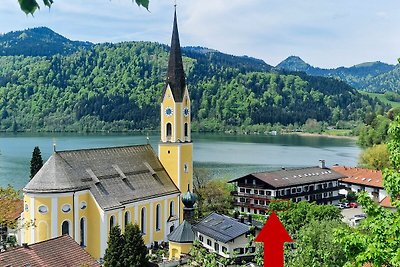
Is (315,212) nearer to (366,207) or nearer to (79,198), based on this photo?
(79,198)

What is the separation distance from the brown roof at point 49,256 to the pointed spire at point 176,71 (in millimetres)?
17371

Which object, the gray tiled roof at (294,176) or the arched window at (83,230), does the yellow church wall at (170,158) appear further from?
the gray tiled roof at (294,176)

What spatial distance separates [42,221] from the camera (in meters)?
26.2

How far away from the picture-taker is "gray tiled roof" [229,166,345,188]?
42625 mm

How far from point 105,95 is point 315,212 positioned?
554 feet

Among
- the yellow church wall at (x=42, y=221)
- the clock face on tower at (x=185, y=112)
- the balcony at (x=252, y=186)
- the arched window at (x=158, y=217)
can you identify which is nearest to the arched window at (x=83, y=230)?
the yellow church wall at (x=42, y=221)

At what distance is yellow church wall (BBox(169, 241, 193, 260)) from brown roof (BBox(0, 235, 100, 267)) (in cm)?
1121

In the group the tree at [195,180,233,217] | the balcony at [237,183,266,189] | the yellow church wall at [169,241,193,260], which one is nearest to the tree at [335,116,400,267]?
the yellow church wall at [169,241,193,260]

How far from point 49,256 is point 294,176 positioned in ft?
102

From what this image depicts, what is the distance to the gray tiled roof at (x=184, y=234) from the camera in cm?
2825

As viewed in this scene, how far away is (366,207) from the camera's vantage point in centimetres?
760

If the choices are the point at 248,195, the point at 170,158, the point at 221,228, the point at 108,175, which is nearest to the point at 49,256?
the point at 108,175

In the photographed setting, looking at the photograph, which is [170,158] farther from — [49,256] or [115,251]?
[49,256]

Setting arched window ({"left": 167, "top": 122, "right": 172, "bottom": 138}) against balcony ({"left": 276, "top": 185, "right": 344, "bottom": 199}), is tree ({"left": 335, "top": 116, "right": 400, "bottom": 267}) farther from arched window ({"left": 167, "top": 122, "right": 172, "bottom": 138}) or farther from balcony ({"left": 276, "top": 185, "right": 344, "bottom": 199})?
balcony ({"left": 276, "top": 185, "right": 344, "bottom": 199})
